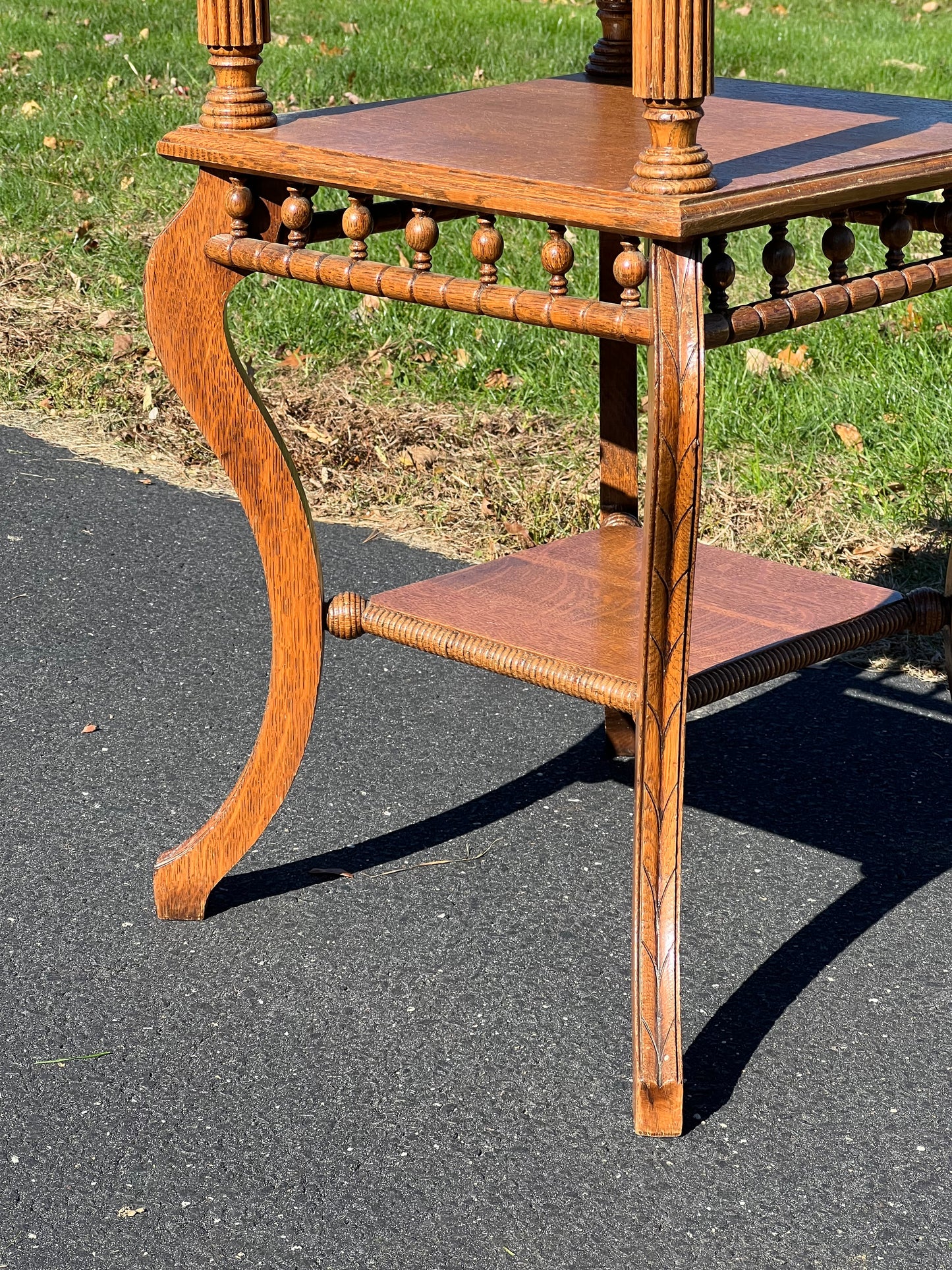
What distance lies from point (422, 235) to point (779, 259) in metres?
0.39

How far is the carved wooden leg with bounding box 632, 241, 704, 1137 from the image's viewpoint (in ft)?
5.34

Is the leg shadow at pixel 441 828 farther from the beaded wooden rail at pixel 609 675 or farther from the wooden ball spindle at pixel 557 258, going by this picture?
the wooden ball spindle at pixel 557 258

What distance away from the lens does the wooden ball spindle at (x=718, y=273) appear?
65.8 inches

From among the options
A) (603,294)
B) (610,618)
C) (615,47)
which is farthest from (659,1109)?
(615,47)

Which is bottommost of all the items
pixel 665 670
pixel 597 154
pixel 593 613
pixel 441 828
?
pixel 441 828

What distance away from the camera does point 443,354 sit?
15.0 feet

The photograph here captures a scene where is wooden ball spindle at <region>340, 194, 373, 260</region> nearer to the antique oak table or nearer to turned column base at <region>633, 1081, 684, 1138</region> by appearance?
the antique oak table

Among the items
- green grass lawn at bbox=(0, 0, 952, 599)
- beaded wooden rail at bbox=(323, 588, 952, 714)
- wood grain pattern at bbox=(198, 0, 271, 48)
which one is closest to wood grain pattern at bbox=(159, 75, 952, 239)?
wood grain pattern at bbox=(198, 0, 271, 48)

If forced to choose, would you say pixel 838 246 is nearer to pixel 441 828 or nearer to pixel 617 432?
pixel 617 432

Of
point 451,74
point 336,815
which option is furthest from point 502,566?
point 451,74

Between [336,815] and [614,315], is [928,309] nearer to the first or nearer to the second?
[336,815]

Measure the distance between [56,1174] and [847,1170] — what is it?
0.91 meters

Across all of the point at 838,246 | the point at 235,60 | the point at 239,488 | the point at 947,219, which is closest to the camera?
the point at 838,246

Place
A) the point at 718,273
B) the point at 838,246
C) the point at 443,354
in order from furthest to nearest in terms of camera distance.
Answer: the point at 443,354 < the point at 838,246 < the point at 718,273
